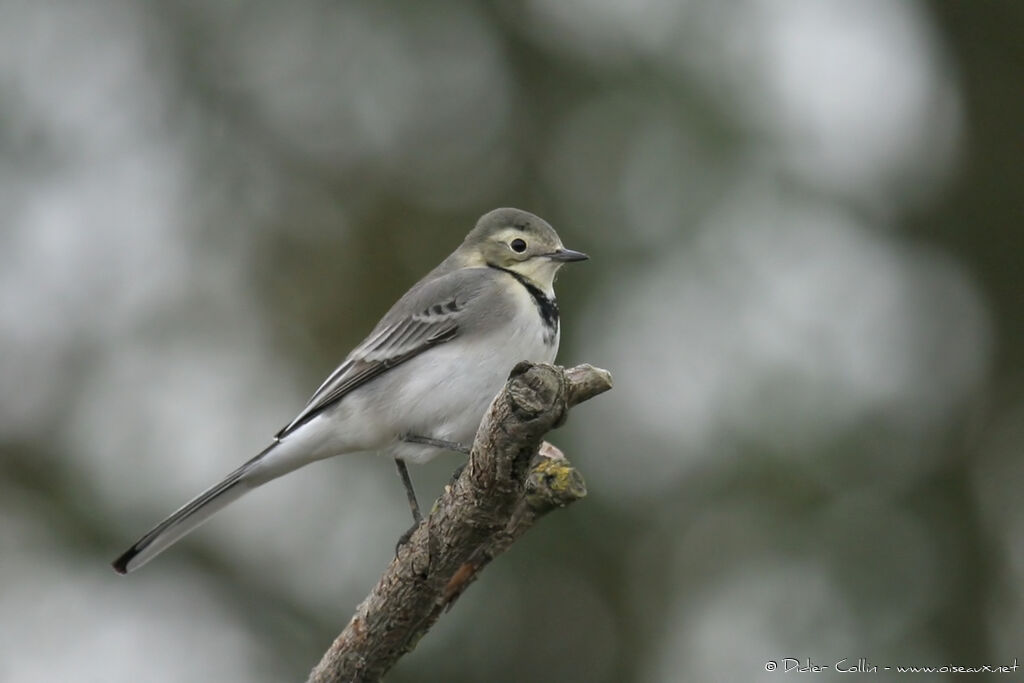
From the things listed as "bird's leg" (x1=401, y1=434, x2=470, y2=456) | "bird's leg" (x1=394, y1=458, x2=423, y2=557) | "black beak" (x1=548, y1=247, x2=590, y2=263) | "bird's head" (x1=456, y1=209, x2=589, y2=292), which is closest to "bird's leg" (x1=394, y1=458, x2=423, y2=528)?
"bird's leg" (x1=394, y1=458, x2=423, y2=557)

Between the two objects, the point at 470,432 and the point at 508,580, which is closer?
the point at 470,432

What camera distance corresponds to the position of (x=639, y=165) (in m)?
13.0

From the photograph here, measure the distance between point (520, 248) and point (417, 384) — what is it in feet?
4.79

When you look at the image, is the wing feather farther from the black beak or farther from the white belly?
the black beak

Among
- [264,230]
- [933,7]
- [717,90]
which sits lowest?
[264,230]

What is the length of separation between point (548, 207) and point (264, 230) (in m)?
3.05

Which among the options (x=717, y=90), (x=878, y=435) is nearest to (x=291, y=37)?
(x=717, y=90)

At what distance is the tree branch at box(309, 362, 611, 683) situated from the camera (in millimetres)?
5406

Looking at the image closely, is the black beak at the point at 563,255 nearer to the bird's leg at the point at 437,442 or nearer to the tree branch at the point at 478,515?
the bird's leg at the point at 437,442

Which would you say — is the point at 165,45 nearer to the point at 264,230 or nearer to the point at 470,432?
the point at 264,230

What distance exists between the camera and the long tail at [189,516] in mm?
7457

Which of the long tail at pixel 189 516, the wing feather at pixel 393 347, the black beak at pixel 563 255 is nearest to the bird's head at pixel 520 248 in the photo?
the black beak at pixel 563 255

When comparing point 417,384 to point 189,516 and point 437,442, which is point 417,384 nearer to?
point 437,442

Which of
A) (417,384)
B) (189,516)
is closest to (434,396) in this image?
(417,384)
